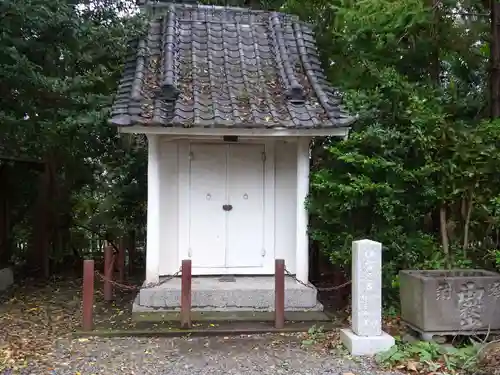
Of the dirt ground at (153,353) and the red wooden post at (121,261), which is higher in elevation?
the red wooden post at (121,261)

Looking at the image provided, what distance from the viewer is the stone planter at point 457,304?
19.8 feet

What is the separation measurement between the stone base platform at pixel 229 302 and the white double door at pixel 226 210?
2.40 feet

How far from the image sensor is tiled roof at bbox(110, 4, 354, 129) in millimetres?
7578

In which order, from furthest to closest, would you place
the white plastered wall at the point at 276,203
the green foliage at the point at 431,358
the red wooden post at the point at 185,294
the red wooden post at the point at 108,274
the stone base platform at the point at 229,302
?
the red wooden post at the point at 108,274 → the white plastered wall at the point at 276,203 → the stone base platform at the point at 229,302 → the red wooden post at the point at 185,294 → the green foliage at the point at 431,358

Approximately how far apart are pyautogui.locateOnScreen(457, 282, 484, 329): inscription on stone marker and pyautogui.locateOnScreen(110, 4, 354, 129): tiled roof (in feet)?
9.53

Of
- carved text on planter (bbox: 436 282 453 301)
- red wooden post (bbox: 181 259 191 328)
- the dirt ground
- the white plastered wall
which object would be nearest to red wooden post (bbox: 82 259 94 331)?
the dirt ground

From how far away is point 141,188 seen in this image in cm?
1088

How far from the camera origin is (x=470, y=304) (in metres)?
6.09

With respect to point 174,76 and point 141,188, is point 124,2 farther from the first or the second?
point 141,188

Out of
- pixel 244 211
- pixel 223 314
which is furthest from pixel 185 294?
pixel 244 211

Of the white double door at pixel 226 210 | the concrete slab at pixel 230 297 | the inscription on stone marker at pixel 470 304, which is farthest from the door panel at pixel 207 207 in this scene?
the inscription on stone marker at pixel 470 304

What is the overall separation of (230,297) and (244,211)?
5.18 feet

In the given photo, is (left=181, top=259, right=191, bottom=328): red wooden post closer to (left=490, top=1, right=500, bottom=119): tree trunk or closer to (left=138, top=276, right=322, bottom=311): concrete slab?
(left=138, top=276, right=322, bottom=311): concrete slab

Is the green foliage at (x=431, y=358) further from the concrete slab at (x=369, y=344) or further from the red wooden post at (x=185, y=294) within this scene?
the red wooden post at (x=185, y=294)
